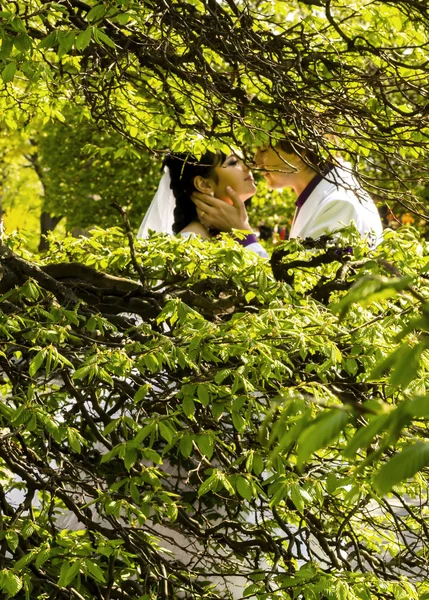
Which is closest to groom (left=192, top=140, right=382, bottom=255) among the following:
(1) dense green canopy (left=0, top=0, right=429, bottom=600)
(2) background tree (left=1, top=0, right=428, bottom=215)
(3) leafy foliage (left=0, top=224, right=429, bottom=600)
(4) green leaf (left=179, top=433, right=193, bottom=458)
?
(2) background tree (left=1, top=0, right=428, bottom=215)

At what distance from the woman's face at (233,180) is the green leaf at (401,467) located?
4087 millimetres

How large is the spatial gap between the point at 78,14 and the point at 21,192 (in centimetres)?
1948

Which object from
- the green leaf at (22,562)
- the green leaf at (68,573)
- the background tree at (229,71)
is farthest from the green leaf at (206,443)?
the background tree at (229,71)

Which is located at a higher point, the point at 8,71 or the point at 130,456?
the point at 8,71

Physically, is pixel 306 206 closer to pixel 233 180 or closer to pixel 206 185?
pixel 233 180

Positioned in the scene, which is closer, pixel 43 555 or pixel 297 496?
pixel 297 496

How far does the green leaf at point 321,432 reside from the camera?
47.8 inches

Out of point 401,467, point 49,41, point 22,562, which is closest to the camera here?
point 401,467

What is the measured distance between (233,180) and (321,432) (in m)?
4.14

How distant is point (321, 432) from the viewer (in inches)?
47.8

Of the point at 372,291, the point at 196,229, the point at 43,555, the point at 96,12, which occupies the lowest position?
the point at 43,555

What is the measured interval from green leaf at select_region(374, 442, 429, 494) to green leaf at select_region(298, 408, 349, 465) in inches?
3.1

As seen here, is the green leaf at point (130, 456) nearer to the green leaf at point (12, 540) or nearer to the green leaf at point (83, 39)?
the green leaf at point (12, 540)

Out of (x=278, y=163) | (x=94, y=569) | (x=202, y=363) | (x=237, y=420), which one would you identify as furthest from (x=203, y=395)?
(x=278, y=163)
